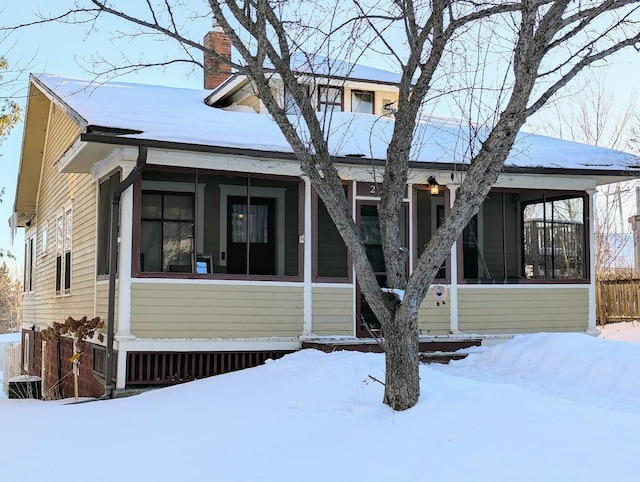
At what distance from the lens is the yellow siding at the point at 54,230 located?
12.0 meters

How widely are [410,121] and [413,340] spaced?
2.00 metres

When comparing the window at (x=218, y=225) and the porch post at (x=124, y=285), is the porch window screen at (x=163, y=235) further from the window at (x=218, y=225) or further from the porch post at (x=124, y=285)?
the porch post at (x=124, y=285)

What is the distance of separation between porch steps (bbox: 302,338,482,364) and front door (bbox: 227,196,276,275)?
10.6ft

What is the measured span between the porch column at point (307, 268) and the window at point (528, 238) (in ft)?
9.23

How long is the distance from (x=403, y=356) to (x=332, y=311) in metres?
4.69

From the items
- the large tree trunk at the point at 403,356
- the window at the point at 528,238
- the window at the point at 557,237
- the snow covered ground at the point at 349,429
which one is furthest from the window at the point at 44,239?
the large tree trunk at the point at 403,356

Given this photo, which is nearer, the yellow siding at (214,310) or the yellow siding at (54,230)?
the yellow siding at (214,310)

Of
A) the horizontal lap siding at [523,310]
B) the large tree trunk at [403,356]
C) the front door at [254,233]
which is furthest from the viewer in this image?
the front door at [254,233]

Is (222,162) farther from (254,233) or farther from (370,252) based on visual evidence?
(370,252)

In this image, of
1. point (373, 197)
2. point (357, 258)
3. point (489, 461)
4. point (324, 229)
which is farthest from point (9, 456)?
point (324, 229)

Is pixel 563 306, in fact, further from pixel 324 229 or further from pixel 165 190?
pixel 165 190

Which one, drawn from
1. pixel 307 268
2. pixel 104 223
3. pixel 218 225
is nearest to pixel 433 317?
pixel 307 268

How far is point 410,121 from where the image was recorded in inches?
253

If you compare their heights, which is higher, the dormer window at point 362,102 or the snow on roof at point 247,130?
the dormer window at point 362,102
